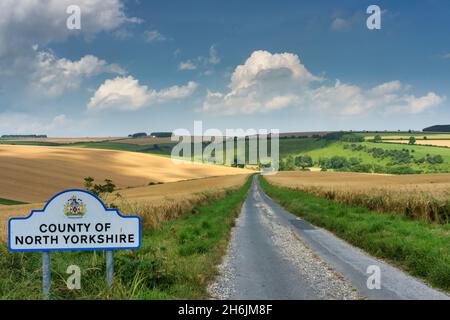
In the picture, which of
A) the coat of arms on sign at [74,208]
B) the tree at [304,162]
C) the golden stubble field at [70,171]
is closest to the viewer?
the coat of arms on sign at [74,208]

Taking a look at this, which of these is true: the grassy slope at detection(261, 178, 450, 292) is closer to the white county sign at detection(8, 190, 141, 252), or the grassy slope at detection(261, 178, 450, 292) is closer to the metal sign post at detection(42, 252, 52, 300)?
the white county sign at detection(8, 190, 141, 252)

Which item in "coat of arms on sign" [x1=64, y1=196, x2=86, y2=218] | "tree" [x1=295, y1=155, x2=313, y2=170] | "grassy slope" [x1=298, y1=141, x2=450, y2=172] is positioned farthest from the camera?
"tree" [x1=295, y1=155, x2=313, y2=170]

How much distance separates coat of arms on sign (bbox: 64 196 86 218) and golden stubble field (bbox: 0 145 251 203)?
47793 mm

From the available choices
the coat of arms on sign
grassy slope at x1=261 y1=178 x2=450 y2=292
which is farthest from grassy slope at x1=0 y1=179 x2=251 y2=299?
grassy slope at x1=261 y1=178 x2=450 y2=292

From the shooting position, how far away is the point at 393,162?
15625 cm

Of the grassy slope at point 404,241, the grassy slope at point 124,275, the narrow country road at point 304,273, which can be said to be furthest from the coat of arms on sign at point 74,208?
the grassy slope at point 404,241

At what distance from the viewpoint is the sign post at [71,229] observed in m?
7.86

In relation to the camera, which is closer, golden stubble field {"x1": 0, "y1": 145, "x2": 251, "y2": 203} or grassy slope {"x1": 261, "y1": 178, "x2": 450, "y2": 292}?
grassy slope {"x1": 261, "y1": 178, "x2": 450, "y2": 292}

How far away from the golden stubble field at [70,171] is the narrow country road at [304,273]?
142ft

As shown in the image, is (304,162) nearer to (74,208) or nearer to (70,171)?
(70,171)

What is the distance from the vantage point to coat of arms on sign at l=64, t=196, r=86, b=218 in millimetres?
7988

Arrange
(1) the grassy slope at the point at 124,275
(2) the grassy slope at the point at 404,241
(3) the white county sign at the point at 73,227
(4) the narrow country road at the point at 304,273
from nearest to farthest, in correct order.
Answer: (3) the white county sign at the point at 73,227
(1) the grassy slope at the point at 124,275
(4) the narrow country road at the point at 304,273
(2) the grassy slope at the point at 404,241

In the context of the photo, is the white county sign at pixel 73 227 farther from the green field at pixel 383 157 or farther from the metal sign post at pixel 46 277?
the green field at pixel 383 157

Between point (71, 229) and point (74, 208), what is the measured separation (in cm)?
42
